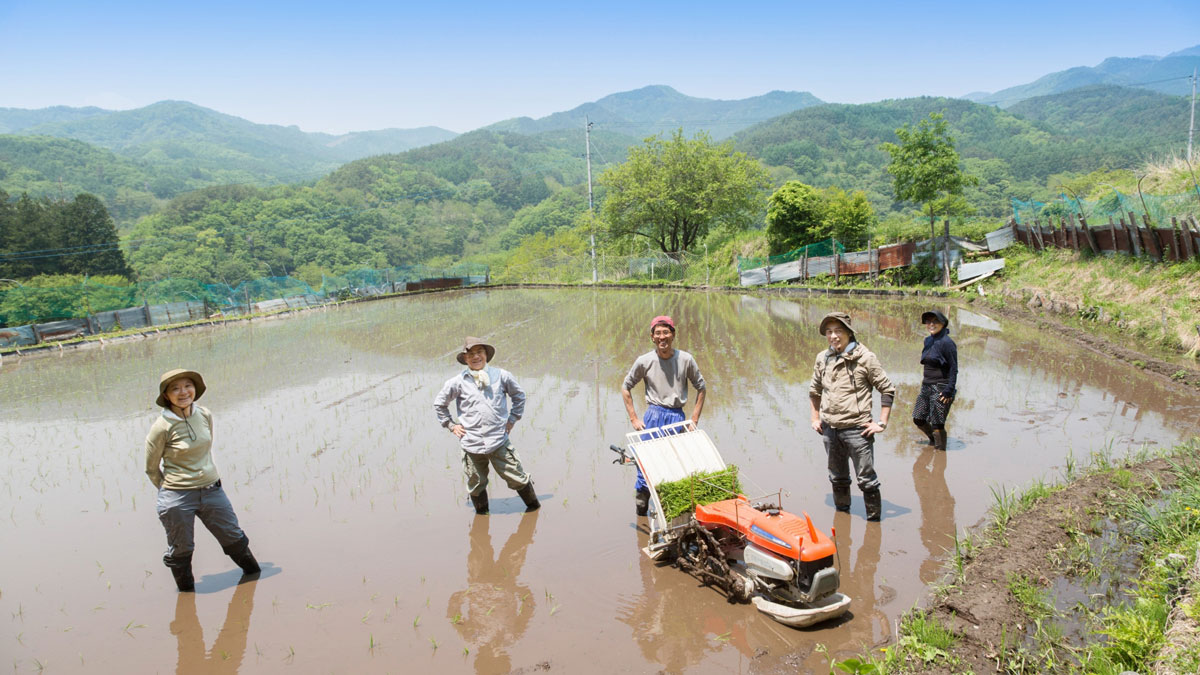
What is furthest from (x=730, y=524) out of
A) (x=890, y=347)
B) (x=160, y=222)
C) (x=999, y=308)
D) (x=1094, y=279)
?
(x=160, y=222)

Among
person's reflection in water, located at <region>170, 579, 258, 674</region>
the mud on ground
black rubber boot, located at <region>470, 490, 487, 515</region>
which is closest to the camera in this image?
the mud on ground

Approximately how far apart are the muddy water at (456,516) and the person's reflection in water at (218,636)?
18 mm

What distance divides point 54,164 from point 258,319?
327 feet

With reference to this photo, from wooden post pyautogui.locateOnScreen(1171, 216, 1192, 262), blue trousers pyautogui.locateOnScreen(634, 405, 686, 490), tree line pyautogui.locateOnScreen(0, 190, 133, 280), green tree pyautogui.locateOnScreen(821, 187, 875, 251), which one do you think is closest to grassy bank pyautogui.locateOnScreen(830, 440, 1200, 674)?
blue trousers pyautogui.locateOnScreen(634, 405, 686, 490)

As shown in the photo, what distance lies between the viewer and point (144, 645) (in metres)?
4.31

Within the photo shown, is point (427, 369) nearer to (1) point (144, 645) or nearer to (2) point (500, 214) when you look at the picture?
(1) point (144, 645)

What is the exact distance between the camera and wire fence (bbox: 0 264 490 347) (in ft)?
73.5

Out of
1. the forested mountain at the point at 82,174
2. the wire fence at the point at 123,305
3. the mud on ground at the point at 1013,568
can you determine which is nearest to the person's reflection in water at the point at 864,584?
the mud on ground at the point at 1013,568

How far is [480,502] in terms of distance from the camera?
6039 millimetres

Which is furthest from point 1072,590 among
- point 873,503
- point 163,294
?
point 163,294

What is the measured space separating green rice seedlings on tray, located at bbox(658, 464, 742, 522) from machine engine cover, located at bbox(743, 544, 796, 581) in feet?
1.90

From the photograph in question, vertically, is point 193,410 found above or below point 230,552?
above

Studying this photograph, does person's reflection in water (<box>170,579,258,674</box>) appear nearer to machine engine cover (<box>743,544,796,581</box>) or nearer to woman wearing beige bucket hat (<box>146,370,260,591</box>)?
woman wearing beige bucket hat (<box>146,370,260,591</box>)

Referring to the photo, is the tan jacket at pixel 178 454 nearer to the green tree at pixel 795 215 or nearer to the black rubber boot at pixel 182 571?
the black rubber boot at pixel 182 571
